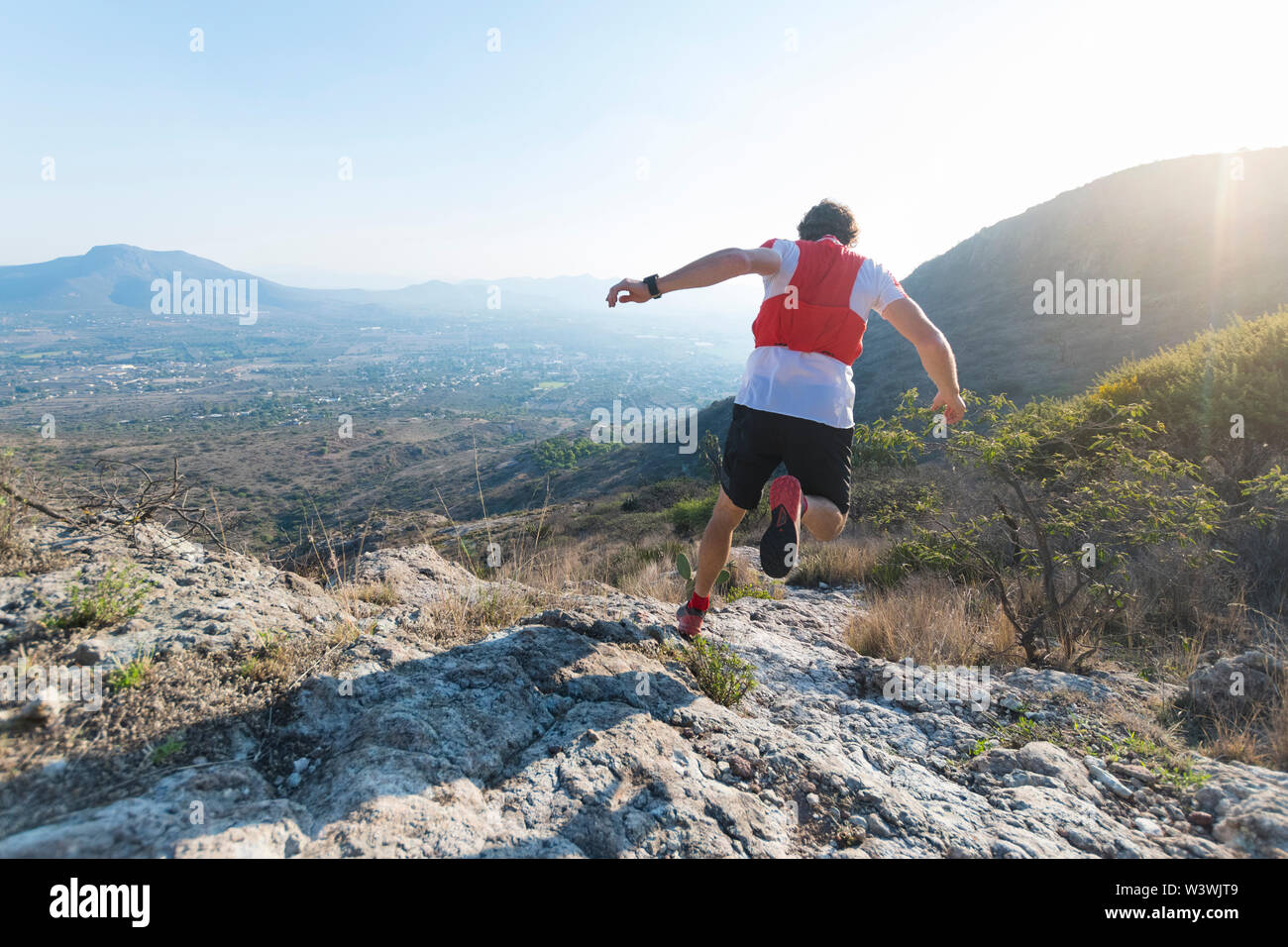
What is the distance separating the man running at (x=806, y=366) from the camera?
2.32 metres

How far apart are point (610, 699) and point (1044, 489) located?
311 centimetres

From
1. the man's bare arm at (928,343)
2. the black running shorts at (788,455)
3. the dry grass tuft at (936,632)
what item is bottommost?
the dry grass tuft at (936,632)

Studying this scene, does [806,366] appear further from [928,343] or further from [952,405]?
[952,405]

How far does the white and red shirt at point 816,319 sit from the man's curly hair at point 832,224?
0.20 meters

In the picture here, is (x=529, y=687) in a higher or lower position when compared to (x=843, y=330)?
lower

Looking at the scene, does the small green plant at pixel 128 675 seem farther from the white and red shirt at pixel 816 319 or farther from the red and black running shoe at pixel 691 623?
the white and red shirt at pixel 816 319

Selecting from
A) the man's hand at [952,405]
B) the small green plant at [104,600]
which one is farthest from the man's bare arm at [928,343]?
the small green plant at [104,600]

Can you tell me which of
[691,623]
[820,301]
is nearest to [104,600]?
[691,623]

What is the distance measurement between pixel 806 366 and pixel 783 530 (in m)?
0.72

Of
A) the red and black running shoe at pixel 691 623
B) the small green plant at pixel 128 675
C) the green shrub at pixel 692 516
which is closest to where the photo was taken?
the small green plant at pixel 128 675

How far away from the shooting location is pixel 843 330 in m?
2.39

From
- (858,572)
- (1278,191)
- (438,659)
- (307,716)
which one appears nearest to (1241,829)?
(438,659)

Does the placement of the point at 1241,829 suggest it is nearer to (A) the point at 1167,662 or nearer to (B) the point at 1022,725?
(B) the point at 1022,725
